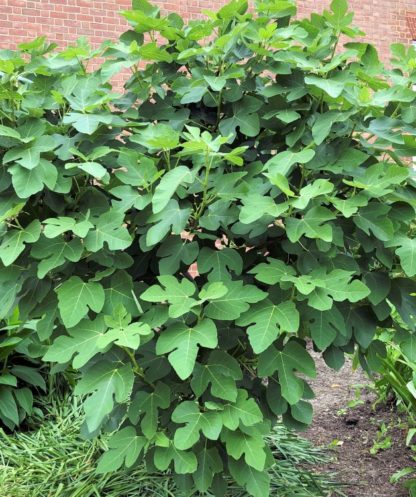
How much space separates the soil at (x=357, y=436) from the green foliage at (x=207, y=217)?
136 centimetres

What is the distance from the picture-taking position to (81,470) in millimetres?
3592

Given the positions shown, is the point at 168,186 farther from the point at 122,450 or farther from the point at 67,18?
the point at 67,18

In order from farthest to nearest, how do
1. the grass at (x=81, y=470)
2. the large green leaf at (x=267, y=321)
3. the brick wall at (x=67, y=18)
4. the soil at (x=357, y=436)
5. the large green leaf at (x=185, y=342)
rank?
the brick wall at (x=67, y=18) < the soil at (x=357, y=436) < the grass at (x=81, y=470) < the large green leaf at (x=267, y=321) < the large green leaf at (x=185, y=342)

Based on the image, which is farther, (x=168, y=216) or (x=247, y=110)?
(x=247, y=110)

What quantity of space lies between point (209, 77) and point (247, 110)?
0.22 meters

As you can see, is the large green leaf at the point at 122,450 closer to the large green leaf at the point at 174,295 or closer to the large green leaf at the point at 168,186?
the large green leaf at the point at 174,295

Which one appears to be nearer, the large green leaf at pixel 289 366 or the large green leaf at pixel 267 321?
the large green leaf at pixel 267 321

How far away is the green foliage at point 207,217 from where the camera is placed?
2.17m

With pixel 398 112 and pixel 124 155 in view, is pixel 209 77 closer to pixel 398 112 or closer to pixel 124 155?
pixel 124 155

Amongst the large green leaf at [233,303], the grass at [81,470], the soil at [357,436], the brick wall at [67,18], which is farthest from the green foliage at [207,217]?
the brick wall at [67,18]

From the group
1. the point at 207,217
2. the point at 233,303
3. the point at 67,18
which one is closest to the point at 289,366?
the point at 233,303

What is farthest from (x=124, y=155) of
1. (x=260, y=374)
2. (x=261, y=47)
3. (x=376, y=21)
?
(x=376, y=21)

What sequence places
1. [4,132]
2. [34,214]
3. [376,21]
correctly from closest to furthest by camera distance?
[4,132], [34,214], [376,21]

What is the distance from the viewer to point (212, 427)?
7.25 ft
